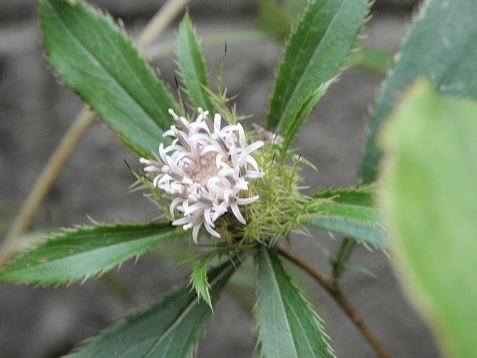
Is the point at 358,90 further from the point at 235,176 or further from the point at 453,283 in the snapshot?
the point at 453,283

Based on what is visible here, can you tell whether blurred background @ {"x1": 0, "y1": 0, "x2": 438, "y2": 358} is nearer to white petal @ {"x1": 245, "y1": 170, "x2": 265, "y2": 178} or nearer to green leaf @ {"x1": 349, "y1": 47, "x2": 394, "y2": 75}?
green leaf @ {"x1": 349, "y1": 47, "x2": 394, "y2": 75}

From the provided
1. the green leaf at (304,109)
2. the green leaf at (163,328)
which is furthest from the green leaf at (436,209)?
the green leaf at (163,328)

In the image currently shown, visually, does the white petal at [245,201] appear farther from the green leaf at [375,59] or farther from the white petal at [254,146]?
the green leaf at [375,59]

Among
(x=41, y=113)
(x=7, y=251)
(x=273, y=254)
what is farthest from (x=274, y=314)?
(x=41, y=113)

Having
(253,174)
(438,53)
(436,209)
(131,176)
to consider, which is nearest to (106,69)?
(253,174)

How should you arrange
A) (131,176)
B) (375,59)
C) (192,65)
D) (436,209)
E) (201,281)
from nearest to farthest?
1. (436,209)
2. (201,281)
3. (192,65)
4. (375,59)
5. (131,176)

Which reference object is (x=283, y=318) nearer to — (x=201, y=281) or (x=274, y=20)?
(x=201, y=281)
